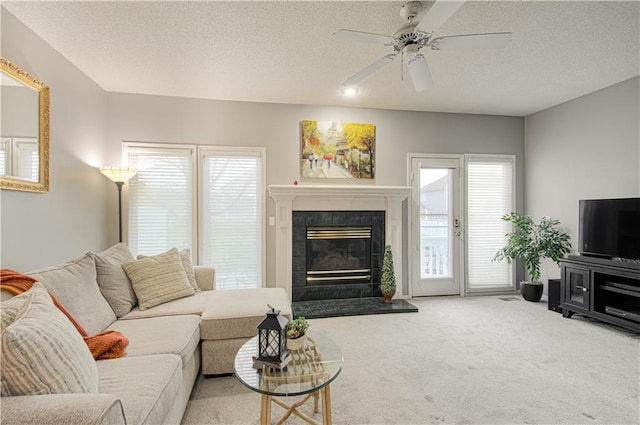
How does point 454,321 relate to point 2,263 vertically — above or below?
below

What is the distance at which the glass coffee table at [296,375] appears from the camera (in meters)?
1.48

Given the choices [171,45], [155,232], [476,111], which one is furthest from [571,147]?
[155,232]

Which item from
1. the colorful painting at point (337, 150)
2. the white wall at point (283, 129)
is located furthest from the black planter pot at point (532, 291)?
the colorful painting at point (337, 150)

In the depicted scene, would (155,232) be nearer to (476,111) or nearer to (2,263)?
(2,263)

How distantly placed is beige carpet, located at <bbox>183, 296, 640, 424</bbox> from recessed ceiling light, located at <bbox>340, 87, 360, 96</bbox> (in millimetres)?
2672

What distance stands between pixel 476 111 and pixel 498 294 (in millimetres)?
2705

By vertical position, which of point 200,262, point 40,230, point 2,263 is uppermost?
point 40,230

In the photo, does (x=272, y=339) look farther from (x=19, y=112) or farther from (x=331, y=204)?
(x=331, y=204)

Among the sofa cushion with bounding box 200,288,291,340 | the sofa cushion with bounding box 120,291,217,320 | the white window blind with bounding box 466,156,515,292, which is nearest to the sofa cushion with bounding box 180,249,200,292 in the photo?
the sofa cushion with bounding box 120,291,217,320

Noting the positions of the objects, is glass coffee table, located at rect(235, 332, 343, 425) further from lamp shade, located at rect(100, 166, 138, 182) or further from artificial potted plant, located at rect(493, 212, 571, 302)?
artificial potted plant, located at rect(493, 212, 571, 302)

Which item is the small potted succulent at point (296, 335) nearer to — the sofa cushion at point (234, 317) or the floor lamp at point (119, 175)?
the sofa cushion at point (234, 317)

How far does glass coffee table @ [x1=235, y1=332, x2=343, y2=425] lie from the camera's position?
1481 mm

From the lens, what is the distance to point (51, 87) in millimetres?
2729

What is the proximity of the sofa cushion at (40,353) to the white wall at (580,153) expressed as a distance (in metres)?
4.90
